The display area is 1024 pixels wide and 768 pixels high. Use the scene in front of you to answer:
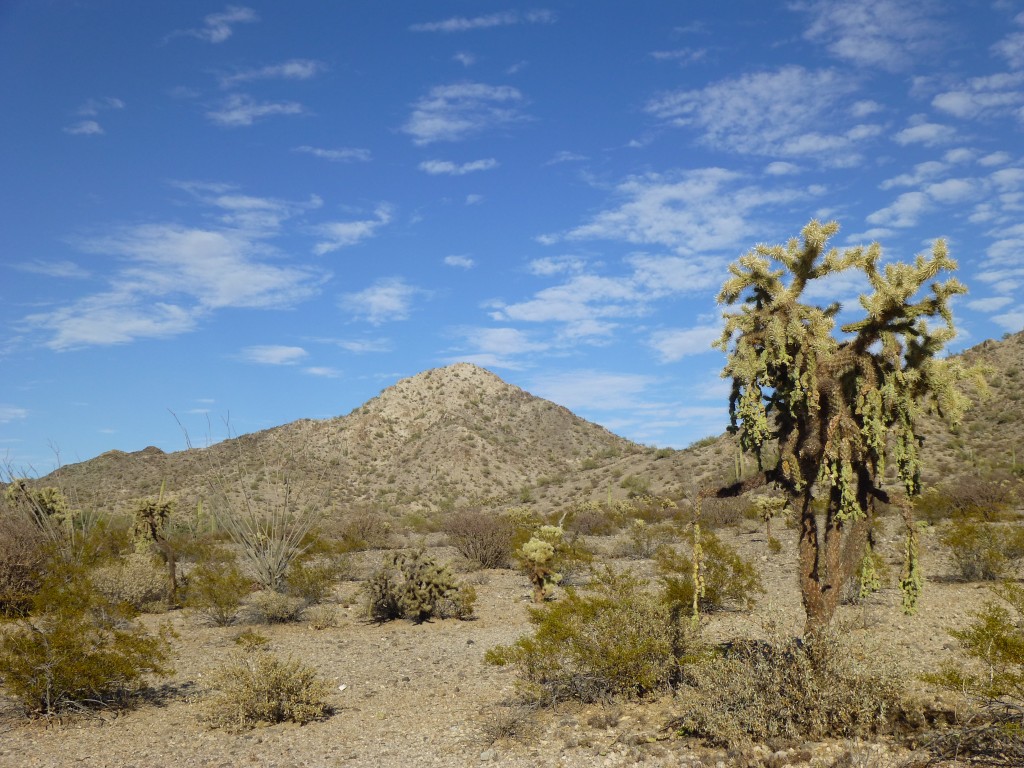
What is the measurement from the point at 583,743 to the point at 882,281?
573 cm

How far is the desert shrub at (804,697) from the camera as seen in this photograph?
6.96m

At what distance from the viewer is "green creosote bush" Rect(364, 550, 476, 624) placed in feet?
50.8

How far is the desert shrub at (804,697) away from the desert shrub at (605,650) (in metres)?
1.30

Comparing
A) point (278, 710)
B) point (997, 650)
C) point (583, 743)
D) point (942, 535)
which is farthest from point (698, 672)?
point (942, 535)

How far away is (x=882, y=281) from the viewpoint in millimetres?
7844

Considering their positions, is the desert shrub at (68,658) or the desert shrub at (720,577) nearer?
the desert shrub at (68,658)

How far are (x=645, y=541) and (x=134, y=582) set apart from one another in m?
16.1

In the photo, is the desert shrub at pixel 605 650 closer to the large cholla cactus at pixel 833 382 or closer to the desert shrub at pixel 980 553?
the large cholla cactus at pixel 833 382

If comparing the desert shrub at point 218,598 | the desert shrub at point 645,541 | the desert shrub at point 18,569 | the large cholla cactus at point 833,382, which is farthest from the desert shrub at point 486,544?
the large cholla cactus at point 833,382

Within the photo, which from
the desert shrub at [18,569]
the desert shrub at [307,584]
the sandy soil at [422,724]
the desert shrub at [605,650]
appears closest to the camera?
the sandy soil at [422,724]

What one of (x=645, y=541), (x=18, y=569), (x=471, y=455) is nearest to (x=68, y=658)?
(x=18, y=569)

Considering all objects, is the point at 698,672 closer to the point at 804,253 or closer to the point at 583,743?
the point at 583,743

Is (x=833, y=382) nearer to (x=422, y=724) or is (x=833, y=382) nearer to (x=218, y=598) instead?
(x=422, y=724)

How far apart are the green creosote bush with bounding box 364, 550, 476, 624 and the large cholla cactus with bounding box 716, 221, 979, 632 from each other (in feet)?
28.4
